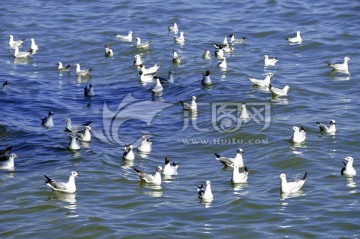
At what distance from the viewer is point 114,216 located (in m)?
20.0

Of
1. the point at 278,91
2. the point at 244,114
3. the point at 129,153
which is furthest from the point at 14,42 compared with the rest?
the point at 129,153

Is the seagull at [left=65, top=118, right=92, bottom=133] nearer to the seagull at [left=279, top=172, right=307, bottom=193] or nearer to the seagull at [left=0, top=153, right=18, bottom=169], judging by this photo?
the seagull at [left=0, top=153, right=18, bottom=169]

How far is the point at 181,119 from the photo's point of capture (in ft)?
94.1

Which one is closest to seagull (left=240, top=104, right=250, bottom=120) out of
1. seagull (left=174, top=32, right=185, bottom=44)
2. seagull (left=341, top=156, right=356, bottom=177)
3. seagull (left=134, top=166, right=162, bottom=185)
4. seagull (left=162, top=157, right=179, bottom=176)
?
seagull (left=162, top=157, right=179, bottom=176)

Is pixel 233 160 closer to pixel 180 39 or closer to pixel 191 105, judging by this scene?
pixel 191 105

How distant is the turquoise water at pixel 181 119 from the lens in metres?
19.9

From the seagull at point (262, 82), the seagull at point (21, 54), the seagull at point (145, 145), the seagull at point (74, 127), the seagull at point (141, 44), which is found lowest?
the seagull at point (145, 145)

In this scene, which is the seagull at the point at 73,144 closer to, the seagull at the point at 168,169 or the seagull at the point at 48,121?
the seagull at the point at 48,121

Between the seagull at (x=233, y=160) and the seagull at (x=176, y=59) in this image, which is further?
the seagull at (x=176, y=59)

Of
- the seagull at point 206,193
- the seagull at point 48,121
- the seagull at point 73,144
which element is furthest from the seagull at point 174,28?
the seagull at point 206,193

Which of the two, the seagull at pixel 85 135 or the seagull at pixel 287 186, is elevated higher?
the seagull at pixel 85 135

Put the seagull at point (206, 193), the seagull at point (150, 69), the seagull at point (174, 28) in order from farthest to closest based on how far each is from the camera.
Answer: the seagull at point (174, 28) → the seagull at point (150, 69) → the seagull at point (206, 193)

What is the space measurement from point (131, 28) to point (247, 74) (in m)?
10.6

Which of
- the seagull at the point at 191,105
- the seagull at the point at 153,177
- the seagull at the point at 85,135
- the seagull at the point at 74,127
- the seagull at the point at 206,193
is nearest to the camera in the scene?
the seagull at the point at 206,193
